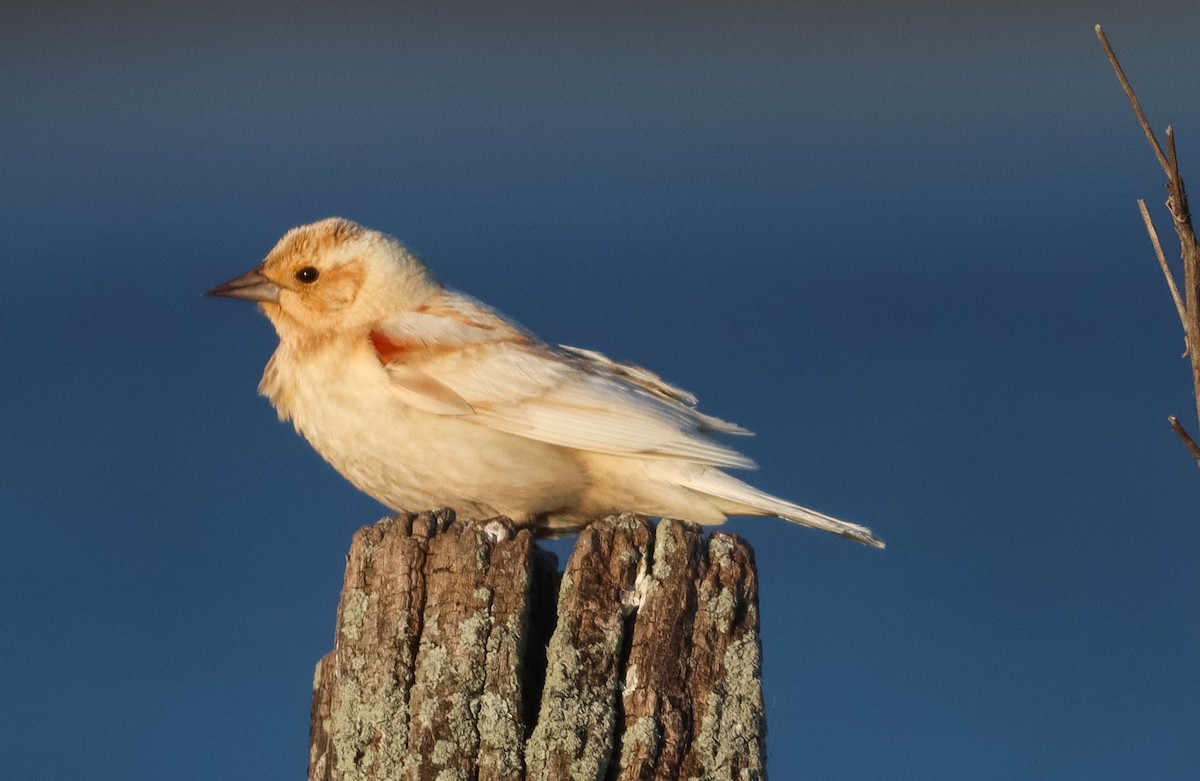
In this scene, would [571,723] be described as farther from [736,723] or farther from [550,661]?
[736,723]

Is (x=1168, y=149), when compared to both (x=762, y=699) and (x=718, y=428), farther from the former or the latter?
(x=718, y=428)

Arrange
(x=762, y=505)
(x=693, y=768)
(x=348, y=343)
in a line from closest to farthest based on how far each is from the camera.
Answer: (x=693, y=768) → (x=762, y=505) → (x=348, y=343)

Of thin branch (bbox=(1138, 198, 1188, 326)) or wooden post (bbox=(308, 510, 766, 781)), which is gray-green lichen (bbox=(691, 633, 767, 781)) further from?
thin branch (bbox=(1138, 198, 1188, 326))

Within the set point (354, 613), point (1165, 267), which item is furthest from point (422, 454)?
point (1165, 267)

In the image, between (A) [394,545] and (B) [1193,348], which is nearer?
(B) [1193,348]

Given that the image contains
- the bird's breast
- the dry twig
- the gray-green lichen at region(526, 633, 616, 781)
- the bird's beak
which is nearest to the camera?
the dry twig

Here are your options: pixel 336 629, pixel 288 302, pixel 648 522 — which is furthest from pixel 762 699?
pixel 288 302

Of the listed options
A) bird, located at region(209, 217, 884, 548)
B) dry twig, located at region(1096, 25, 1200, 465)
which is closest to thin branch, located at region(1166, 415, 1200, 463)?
dry twig, located at region(1096, 25, 1200, 465)
